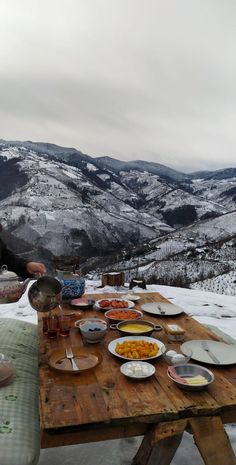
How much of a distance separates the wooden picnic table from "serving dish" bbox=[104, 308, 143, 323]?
0.80 m

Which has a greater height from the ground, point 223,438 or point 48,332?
point 48,332

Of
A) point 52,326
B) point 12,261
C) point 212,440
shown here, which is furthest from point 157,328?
point 12,261

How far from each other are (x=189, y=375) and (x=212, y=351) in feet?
1.22

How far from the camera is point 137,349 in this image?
7.32 feet

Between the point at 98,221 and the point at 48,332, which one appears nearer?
the point at 48,332

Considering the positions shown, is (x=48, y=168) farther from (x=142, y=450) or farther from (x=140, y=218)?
(x=142, y=450)

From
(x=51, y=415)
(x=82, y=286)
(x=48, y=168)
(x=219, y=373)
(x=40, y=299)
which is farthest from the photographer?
(x=48, y=168)

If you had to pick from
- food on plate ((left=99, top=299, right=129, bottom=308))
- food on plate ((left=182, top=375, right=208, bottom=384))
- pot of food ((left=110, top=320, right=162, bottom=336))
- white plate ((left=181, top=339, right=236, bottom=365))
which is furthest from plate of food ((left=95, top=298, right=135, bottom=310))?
food on plate ((left=182, top=375, right=208, bottom=384))

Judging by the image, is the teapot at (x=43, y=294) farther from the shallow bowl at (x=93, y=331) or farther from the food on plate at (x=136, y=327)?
the food on plate at (x=136, y=327)

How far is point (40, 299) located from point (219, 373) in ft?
3.90

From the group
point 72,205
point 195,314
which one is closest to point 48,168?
point 72,205

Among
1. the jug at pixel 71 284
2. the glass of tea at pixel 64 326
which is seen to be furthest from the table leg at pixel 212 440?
the jug at pixel 71 284

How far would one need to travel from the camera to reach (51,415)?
64.0 inches

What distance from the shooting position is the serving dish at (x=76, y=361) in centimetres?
201
